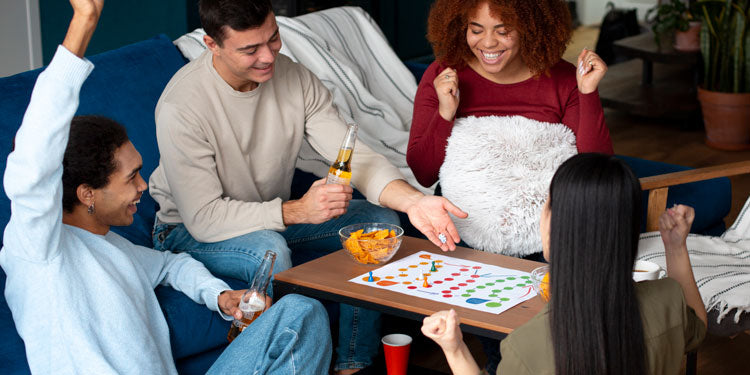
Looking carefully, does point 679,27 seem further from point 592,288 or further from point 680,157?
point 592,288

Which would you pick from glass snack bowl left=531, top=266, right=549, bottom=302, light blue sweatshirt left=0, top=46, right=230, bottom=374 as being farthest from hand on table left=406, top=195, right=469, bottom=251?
light blue sweatshirt left=0, top=46, right=230, bottom=374

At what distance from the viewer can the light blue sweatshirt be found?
1436 mm

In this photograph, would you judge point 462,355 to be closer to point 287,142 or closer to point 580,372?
point 580,372

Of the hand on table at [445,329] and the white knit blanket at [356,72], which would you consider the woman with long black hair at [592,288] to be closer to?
the hand on table at [445,329]

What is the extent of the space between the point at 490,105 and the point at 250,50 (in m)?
0.72

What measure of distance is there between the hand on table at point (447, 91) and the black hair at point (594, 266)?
104cm

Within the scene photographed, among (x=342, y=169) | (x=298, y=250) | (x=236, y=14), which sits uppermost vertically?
(x=236, y=14)

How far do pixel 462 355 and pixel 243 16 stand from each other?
3.63 ft

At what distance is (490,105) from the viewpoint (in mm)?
2453

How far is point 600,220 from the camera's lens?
123 centimetres

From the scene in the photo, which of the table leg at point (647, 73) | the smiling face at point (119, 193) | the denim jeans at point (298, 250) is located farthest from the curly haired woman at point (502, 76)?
the table leg at point (647, 73)

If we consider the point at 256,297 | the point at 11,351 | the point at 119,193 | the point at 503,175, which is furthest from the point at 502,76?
A: the point at 11,351

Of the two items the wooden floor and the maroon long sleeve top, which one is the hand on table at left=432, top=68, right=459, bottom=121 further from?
the wooden floor

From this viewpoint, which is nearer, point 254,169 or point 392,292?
point 392,292
